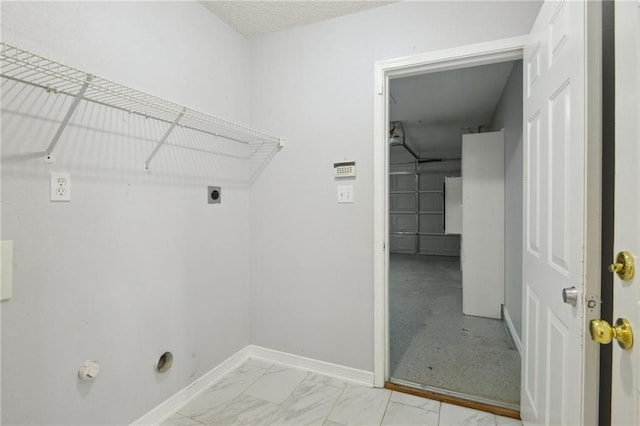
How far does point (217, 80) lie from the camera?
81.6 inches

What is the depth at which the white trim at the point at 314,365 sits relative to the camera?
2.04 meters

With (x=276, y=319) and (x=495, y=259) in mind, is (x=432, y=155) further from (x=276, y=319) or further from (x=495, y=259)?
(x=276, y=319)

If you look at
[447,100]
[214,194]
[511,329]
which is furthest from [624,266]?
[447,100]

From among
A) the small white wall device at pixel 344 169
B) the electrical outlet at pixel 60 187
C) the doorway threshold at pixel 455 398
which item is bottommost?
the doorway threshold at pixel 455 398

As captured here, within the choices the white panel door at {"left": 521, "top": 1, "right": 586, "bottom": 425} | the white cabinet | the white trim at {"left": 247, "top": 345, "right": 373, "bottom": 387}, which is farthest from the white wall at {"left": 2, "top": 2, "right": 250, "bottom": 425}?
the white cabinet

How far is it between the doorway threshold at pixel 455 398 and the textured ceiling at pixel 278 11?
2.42 m

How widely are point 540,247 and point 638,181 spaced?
0.73m

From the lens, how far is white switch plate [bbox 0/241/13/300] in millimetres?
1099

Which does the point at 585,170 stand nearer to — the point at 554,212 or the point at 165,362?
the point at 554,212

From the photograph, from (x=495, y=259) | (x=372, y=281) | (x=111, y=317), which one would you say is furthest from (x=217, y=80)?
(x=495, y=259)

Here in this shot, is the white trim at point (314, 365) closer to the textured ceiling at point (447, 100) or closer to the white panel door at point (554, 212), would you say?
the white panel door at point (554, 212)

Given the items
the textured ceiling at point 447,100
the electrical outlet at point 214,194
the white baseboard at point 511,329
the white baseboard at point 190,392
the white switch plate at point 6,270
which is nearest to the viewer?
the white switch plate at point 6,270

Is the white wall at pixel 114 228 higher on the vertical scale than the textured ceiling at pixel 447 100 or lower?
lower

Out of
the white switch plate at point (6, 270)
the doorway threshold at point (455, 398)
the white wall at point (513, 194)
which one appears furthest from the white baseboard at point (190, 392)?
the white wall at point (513, 194)
